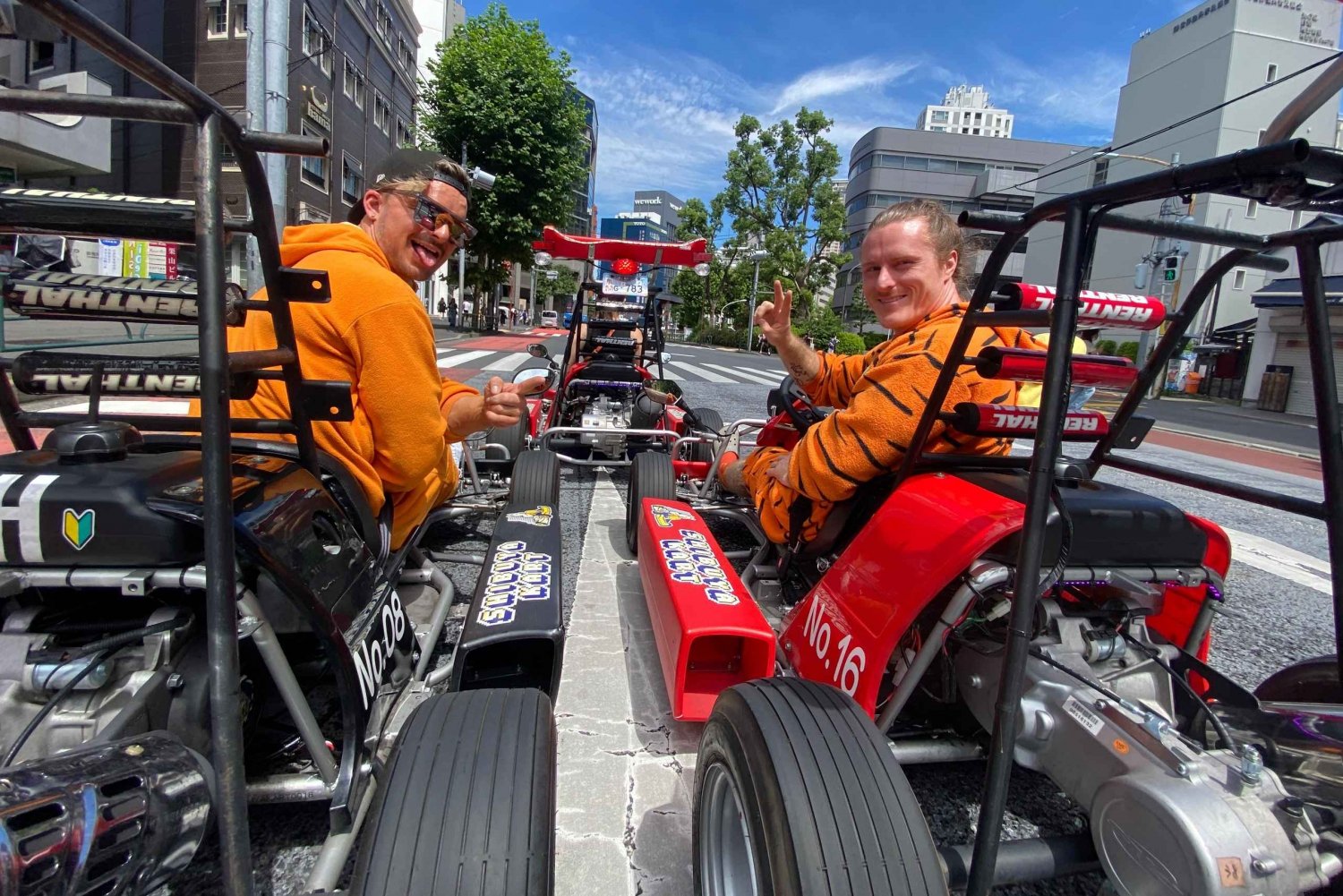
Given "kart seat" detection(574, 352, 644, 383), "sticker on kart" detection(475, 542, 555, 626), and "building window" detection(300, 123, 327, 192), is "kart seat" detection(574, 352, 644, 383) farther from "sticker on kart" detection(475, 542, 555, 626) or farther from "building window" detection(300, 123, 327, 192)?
"building window" detection(300, 123, 327, 192)

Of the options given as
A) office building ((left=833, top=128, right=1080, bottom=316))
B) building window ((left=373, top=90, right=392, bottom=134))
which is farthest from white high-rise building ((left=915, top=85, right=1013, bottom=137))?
building window ((left=373, top=90, right=392, bottom=134))

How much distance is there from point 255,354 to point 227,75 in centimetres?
2969

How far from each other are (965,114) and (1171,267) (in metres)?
102

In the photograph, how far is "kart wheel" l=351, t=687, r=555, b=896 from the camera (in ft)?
3.36

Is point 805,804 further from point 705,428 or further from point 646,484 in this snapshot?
point 705,428

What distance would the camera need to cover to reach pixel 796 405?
3.22 meters

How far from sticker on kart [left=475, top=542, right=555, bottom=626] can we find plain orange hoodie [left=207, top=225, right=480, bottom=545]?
40 centimetres

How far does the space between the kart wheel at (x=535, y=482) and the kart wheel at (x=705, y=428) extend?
5.37 ft

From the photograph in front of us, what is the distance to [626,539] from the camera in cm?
387

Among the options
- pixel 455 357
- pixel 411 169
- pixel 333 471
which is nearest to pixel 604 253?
pixel 411 169

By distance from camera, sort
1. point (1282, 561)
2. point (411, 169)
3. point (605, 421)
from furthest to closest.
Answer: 1. point (605, 421)
2. point (1282, 561)
3. point (411, 169)

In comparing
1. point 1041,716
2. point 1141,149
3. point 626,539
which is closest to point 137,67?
point 1041,716

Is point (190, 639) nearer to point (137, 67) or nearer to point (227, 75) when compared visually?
point (137, 67)

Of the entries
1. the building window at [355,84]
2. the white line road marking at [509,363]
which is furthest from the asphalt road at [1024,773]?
the building window at [355,84]
